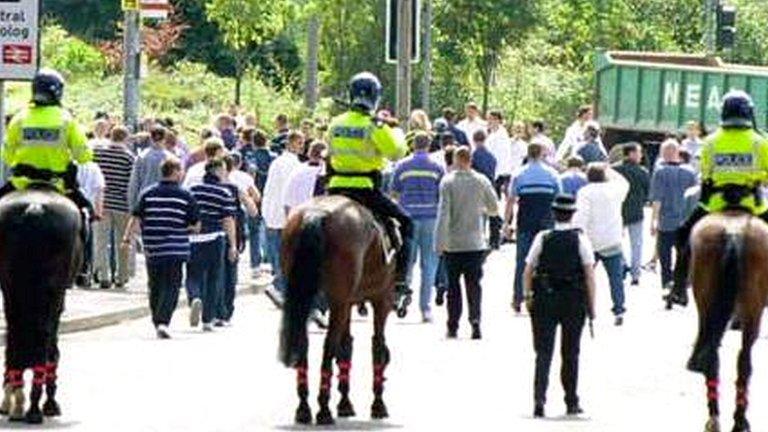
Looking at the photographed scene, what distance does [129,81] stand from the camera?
118 feet

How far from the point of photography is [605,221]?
99.2ft

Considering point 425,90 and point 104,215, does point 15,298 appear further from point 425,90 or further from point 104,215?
point 425,90

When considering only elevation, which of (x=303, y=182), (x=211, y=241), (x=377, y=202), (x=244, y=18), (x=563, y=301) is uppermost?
(x=377, y=202)

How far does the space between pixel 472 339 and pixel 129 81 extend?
934 cm

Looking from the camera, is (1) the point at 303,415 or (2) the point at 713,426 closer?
(2) the point at 713,426

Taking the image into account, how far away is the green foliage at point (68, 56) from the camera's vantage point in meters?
64.9

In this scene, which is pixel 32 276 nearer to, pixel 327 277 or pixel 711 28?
pixel 327 277

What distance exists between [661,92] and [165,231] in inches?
1151

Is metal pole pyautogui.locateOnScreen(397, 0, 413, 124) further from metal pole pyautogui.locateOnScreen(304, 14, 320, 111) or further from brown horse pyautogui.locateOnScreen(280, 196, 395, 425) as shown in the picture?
brown horse pyautogui.locateOnScreen(280, 196, 395, 425)

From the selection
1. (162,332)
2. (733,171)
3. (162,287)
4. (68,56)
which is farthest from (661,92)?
(733,171)

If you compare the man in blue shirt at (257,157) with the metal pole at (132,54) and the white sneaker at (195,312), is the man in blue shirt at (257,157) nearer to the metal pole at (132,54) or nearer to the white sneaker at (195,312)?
the metal pole at (132,54)

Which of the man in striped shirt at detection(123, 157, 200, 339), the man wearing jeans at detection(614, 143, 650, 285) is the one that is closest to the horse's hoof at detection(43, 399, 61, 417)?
the man in striped shirt at detection(123, 157, 200, 339)

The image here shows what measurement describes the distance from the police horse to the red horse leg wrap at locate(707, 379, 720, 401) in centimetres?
436

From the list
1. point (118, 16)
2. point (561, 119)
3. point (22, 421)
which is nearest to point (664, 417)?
point (22, 421)
